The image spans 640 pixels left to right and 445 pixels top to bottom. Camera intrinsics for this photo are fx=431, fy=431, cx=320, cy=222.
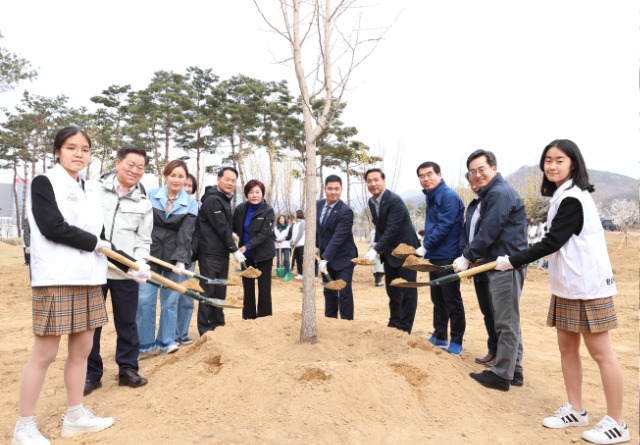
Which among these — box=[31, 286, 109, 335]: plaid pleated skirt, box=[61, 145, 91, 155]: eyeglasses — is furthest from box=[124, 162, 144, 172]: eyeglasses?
box=[31, 286, 109, 335]: plaid pleated skirt

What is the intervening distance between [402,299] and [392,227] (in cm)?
79

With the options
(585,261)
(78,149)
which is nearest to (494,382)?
(585,261)

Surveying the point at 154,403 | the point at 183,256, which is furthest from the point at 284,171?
the point at 154,403

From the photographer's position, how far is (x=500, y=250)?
3.37m

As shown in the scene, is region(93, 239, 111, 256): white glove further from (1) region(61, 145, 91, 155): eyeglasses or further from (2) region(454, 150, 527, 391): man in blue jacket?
(2) region(454, 150, 527, 391): man in blue jacket

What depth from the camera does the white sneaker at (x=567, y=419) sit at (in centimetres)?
266

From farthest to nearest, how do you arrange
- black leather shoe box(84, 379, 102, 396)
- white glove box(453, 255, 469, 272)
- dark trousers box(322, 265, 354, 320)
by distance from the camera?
dark trousers box(322, 265, 354, 320)
white glove box(453, 255, 469, 272)
black leather shoe box(84, 379, 102, 396)

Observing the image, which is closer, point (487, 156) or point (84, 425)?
point (84, 425)

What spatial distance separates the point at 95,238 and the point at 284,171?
66.9 feet

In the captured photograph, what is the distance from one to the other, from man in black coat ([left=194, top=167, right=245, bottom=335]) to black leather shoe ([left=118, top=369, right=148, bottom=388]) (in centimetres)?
120

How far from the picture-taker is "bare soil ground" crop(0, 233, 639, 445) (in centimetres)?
247

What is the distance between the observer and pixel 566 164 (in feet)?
8.46

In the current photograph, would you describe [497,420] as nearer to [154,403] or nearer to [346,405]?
[346,405]

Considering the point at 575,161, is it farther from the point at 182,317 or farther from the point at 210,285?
the point at 182,317
